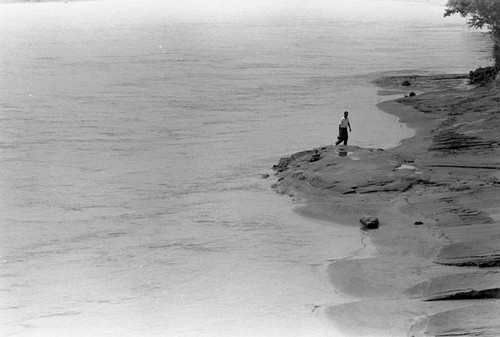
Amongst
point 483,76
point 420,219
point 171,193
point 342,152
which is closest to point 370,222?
point 420,219

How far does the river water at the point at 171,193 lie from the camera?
72.6 feet

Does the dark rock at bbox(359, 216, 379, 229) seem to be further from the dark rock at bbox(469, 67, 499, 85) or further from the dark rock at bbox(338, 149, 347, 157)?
the dark rock at bbox(469, 67, 499, 85)

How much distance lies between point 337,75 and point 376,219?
4557cm

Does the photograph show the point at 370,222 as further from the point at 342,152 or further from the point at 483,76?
the point at 483,76

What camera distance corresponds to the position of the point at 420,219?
27.8 m

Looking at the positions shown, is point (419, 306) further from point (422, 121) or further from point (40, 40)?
point (40, 40)

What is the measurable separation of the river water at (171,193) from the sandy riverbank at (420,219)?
3.14 ft

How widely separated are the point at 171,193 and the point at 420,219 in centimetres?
1025

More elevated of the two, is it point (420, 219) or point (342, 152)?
point (342, 152)

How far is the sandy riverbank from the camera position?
66.8 ft

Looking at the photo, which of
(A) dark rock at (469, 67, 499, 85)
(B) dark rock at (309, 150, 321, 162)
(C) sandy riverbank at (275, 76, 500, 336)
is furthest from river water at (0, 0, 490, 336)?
(A) dark rock at (469, 67, 499, 85)

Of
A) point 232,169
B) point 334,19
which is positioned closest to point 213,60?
point 232,169

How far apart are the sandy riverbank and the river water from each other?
958 mm

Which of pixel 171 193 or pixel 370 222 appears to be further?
pixel 171 193
